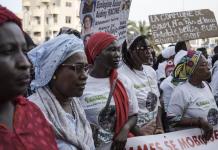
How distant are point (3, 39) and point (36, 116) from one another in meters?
0.43

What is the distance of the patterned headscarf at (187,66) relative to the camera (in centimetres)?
483

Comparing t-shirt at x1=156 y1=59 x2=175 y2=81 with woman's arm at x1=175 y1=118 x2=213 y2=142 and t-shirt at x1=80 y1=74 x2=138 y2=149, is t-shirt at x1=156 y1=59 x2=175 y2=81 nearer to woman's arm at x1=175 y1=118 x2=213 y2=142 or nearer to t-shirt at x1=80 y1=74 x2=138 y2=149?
woman's arm at x1=175 y1=118 x2=213 y2=142

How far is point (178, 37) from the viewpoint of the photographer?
324 inches

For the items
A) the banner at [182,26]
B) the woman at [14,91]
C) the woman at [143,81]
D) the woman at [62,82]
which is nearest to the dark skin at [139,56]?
the woman at [143,81]

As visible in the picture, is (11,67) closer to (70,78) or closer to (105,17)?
(70,78)

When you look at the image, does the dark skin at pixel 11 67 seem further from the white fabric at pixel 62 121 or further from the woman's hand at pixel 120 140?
the woman's hand at pixel 120 140

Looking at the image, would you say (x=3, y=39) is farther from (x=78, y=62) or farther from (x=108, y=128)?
(x=108, y=128)

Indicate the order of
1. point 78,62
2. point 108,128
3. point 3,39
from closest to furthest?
1. point 3,39
2. point 78,62
3. point 108,128

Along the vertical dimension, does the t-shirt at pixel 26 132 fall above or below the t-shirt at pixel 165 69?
above

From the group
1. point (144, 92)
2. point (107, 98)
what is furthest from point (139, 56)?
point (107, 98)

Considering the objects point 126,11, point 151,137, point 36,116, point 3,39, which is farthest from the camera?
point 126,11

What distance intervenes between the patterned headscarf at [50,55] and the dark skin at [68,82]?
47 mm

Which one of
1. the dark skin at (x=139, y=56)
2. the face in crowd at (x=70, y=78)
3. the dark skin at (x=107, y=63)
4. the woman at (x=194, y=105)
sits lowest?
the woman at (x=194, y=105)

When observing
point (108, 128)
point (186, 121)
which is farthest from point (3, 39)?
point (186, 121)
